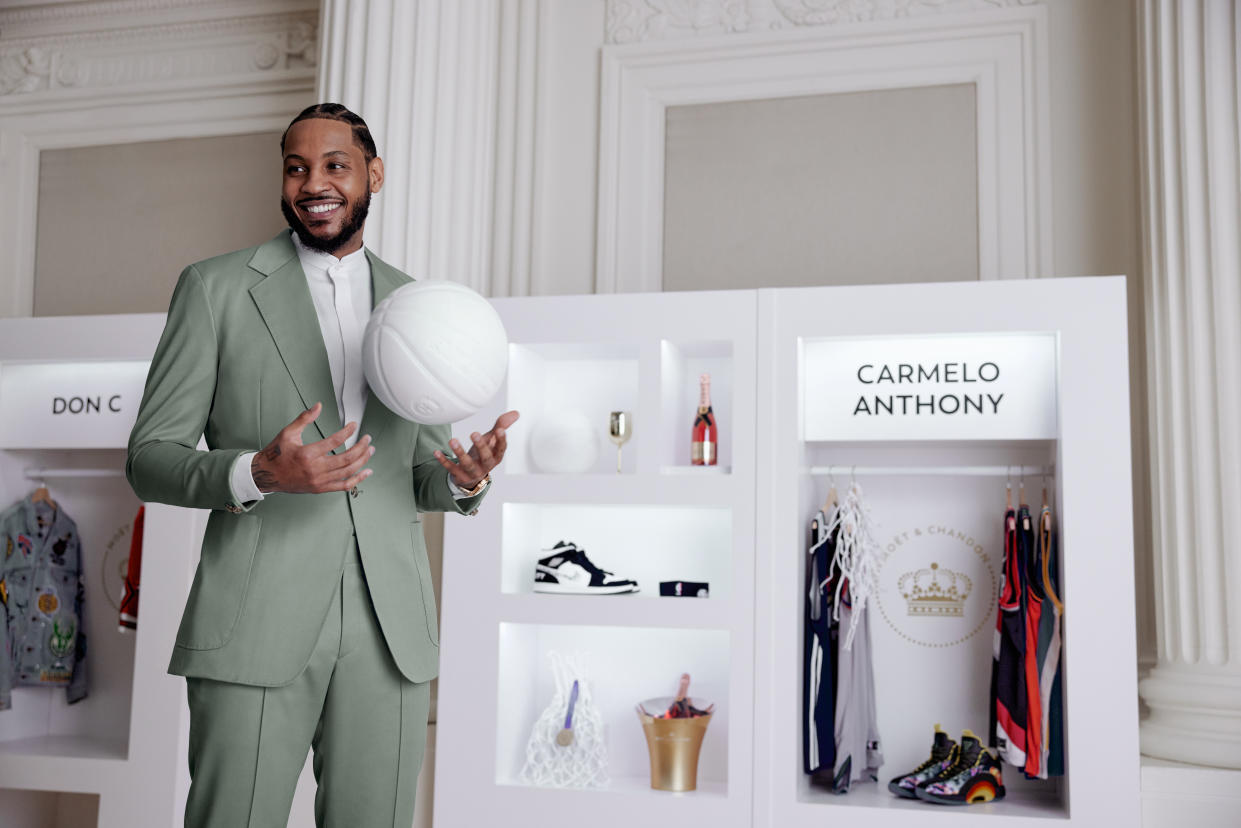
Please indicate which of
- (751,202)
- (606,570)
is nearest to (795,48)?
A: (751,202)

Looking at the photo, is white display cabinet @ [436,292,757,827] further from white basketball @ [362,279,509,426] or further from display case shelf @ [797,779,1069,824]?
white basketball @ [362,279,509,426]

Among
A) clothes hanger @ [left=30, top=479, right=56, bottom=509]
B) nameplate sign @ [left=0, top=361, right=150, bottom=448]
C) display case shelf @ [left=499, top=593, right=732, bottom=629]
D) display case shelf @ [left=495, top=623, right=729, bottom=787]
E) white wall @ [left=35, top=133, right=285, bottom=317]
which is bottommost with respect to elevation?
display case shelf @ [left=495, top=623, right=729, bottom=787]

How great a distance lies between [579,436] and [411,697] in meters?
1.76

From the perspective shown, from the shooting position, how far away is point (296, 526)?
1542mm

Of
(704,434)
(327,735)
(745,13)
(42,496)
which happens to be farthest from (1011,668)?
(42,496)

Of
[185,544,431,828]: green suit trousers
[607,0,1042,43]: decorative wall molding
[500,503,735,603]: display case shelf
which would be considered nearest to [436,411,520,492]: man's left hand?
[185,544,431,828]: green suit trousers

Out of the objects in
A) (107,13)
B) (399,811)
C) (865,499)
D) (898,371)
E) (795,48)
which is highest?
(107,13)

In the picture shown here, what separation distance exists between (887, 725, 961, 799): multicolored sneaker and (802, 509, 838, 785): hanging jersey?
7.6 inches

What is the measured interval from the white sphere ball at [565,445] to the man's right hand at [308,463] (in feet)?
6.26

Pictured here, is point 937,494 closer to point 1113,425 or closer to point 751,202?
point 1113,425

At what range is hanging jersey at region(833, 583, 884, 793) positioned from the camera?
310 centimetres

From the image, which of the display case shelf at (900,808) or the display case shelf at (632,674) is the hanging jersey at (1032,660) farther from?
the display case shelf at (632,674)

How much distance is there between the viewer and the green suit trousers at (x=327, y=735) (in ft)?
4.82

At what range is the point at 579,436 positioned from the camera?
3.31m
